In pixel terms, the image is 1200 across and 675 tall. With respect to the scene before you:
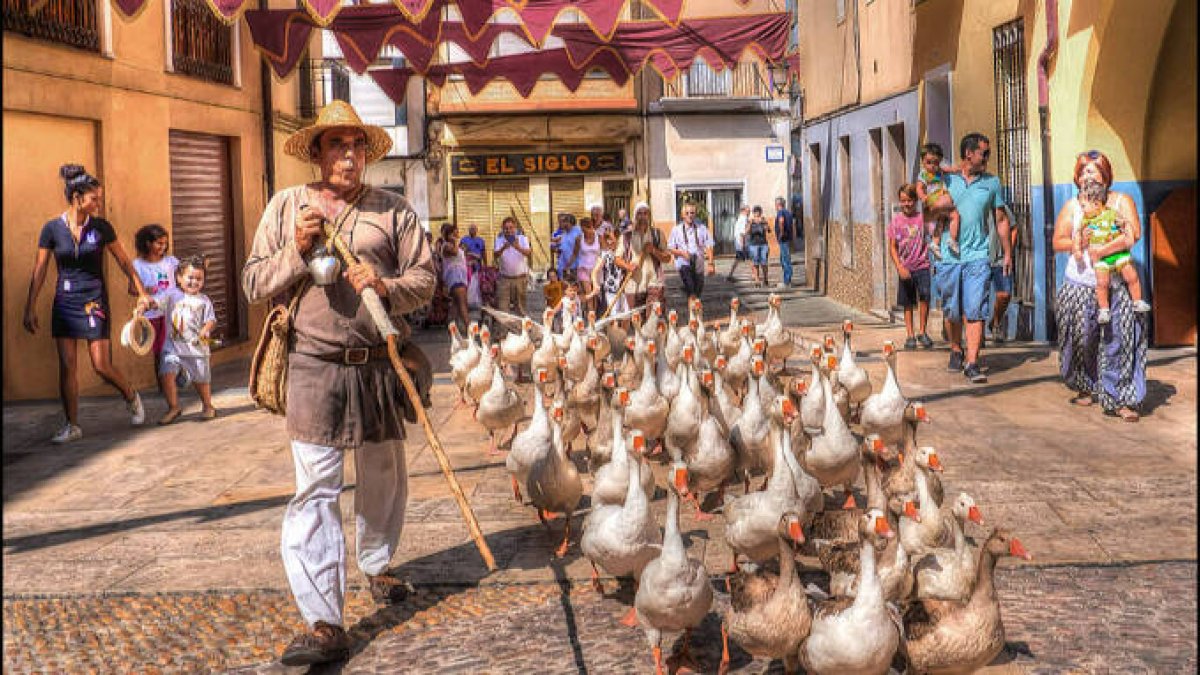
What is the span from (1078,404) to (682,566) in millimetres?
6143

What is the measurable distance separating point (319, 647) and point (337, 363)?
113 centimetres

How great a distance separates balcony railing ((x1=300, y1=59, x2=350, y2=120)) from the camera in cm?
2451

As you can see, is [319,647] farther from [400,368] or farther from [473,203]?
[473,203]

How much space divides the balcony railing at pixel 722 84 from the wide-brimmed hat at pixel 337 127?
33.6 m

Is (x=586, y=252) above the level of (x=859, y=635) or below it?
above

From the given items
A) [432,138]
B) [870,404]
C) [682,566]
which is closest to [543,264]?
[432,138]

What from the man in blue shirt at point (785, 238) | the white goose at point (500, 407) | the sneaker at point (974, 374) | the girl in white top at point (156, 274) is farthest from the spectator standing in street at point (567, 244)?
the white goose at point (500, 407)

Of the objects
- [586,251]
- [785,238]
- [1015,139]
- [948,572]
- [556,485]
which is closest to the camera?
[948,572]

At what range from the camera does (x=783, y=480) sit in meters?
5.45

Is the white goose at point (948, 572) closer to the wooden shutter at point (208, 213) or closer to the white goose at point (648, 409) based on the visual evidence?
the white goose at point (648, 409)

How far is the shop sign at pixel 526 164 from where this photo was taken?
38.0m

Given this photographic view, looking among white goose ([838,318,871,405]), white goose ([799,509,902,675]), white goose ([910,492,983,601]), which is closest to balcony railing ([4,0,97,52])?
white goose ([838,318,871,405])

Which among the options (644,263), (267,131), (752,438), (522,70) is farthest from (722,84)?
(752,438)

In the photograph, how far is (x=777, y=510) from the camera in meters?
5.37
